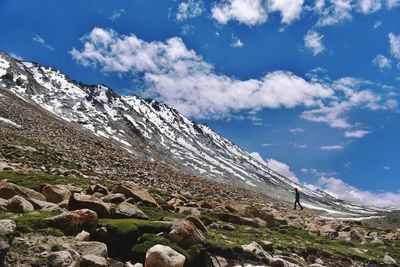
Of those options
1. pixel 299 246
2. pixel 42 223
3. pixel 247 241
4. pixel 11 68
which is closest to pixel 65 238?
pixel 42 223

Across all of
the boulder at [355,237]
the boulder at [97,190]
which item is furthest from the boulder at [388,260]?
the boulder at [97,190]

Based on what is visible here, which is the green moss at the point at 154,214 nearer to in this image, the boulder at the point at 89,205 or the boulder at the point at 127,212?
the boulder at the point at 127,212

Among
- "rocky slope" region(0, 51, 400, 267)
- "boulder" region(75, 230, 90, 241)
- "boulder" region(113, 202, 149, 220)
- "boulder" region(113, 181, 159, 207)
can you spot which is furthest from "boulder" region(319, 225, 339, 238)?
"boulder" region(75, 230, 90, 241)

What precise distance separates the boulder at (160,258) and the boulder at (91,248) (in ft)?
4.90

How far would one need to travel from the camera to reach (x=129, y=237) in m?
18.4

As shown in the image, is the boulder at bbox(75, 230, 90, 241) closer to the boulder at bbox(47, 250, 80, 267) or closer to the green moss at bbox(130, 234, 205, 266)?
the green moss at bbox(130, 234, 205, 266)

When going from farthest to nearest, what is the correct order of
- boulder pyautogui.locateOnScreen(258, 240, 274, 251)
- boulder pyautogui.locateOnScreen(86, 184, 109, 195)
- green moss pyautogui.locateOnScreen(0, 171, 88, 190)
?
green moss pyautogui.locateOnScreen(0, 171, 88, 190), boulder pyautogui.locateOnScreen(86, 184, 109, 195), boulder pyautogui.locateOnScreen(258, 240, 274, 251)

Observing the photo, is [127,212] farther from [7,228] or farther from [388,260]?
[388,260]

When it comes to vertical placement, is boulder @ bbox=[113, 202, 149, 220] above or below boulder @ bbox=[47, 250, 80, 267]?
above

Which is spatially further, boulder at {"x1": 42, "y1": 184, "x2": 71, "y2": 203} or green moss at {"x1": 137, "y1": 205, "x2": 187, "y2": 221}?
boulder at {"x1": 42, "y1": 184, "x2": 71, "y2": 203}

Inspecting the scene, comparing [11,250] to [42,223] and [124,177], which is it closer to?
[42,223]

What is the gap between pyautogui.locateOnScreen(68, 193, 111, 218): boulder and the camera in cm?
1997

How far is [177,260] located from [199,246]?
8.27 ft

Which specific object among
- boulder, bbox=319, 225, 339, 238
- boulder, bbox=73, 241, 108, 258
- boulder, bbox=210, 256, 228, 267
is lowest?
boulder, bbox=73, 241, 108, 258
